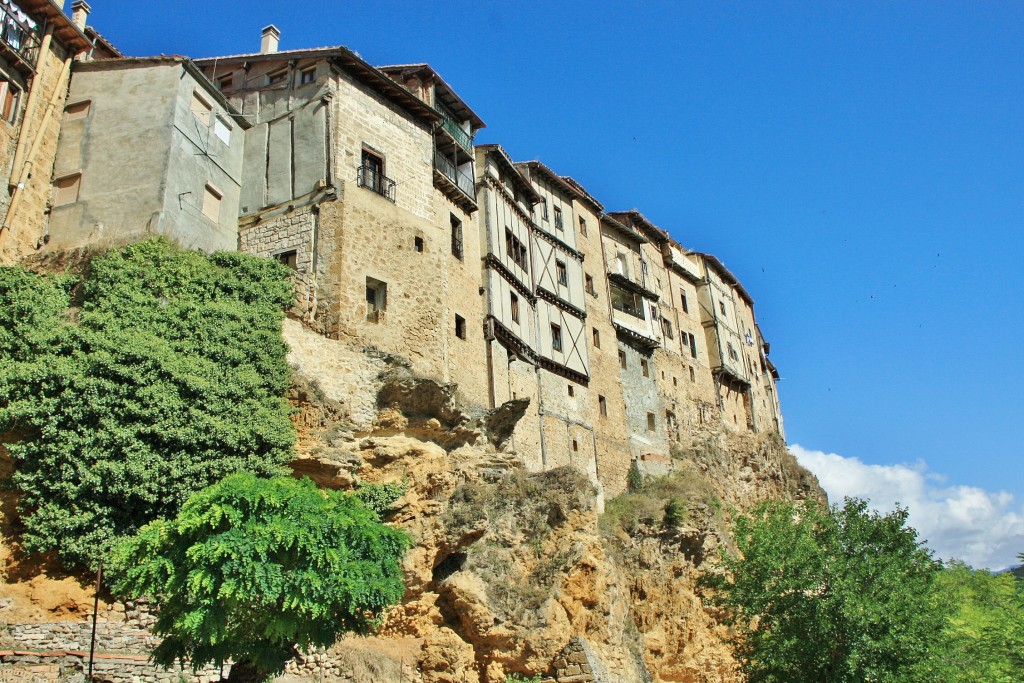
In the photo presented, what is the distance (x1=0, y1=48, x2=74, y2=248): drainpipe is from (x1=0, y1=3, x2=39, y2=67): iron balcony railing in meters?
0.76

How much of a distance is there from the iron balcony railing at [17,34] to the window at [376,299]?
10.8 meters

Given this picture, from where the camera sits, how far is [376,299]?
22766 millimetres

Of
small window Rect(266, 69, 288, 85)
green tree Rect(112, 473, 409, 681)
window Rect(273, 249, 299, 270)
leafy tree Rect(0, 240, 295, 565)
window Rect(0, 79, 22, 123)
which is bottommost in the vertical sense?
green tree Rect(112, 473, 409, 681)

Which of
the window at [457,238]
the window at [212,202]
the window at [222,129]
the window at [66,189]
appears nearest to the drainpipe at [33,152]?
the window at [66,189]

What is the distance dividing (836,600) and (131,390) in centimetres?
1701

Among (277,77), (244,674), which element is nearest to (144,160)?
(277,77)

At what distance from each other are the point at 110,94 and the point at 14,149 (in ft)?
10.0

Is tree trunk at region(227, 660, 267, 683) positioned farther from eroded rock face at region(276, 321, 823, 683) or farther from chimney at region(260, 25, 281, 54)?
chimney at region(260, 25, 281, 54)

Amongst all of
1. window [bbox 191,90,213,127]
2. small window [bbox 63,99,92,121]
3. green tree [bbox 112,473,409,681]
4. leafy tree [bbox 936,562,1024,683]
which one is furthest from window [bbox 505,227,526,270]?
green tree [bbox 112,473,409,681]

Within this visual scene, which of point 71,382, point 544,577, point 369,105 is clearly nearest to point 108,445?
point 71,382

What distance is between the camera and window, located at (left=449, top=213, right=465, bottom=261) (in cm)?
2733

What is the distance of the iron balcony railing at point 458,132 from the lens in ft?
95.5

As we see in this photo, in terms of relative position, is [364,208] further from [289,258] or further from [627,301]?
[627,301]

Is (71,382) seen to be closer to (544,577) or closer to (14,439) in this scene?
(14,439)
